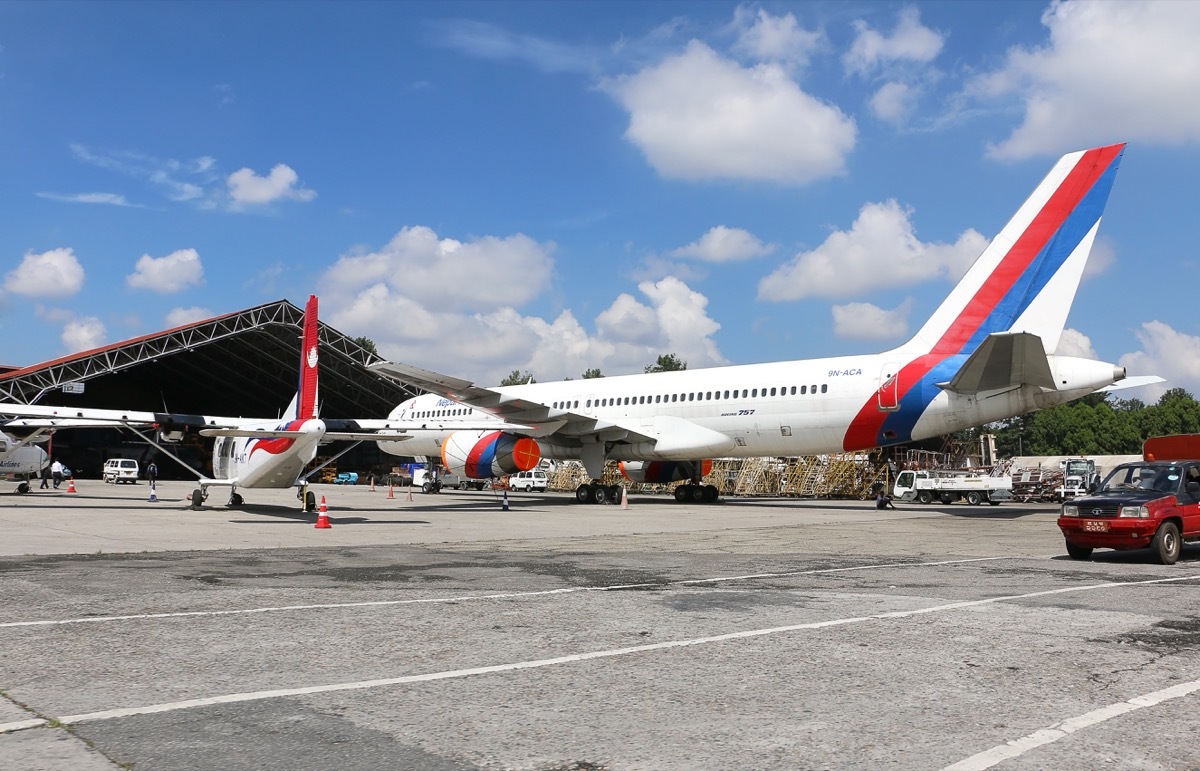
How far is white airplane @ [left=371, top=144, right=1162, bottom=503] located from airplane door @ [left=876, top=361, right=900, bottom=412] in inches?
1.2

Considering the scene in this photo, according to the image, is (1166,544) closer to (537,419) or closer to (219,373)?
(537,419)

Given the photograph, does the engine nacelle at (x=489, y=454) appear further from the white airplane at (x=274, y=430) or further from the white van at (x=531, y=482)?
the white van at (x=531, y=482)

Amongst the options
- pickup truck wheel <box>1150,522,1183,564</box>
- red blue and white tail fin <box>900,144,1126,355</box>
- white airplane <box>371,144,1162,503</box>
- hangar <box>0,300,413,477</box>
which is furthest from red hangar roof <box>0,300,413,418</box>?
pickup truck wheel <box>1150,522,1183,564</box>

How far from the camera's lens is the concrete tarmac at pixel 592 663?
4.04 metres

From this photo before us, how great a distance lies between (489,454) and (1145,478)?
19809 millimetres

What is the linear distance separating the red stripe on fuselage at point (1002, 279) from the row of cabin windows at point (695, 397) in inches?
62.2

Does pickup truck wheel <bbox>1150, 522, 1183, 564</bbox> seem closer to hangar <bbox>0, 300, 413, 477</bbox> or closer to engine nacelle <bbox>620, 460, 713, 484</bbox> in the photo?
engine nacelle <bbox>620, 460, 713, 484</bbox>

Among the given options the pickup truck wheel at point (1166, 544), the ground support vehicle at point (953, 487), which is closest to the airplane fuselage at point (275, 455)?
the pickup truck wheel at point (1166, 544)

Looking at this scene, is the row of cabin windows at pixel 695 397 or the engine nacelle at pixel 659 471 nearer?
the row of cabin windows at pixel 695 397

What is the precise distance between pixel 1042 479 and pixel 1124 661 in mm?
38819

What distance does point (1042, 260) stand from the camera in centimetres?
2197

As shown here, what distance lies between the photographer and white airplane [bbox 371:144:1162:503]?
21.4m

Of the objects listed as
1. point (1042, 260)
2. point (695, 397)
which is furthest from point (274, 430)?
point (1042, 260)

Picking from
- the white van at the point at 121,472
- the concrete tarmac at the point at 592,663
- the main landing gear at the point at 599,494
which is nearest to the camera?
the concrete tarmac at the point at 592,663
